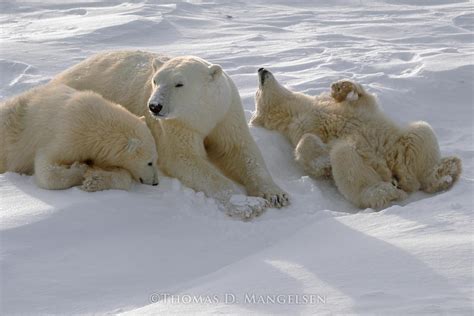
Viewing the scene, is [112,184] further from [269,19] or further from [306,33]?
[269,19]

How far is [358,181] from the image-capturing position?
4.80m

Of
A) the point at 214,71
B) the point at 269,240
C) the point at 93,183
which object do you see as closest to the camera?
the point at 269,240

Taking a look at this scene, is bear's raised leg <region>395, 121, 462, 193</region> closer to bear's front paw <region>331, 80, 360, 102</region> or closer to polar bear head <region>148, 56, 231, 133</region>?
bear's front paw <region>331, 80, 360, 102</region>

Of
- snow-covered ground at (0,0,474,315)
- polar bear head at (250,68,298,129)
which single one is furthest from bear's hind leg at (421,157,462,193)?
polar bear head at (250,68,298,129)

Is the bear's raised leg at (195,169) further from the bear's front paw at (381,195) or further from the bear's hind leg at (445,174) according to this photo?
the bear's hind leg at (445,174)

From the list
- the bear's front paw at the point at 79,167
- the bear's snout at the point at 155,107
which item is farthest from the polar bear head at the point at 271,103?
the bear's front paw at the point at 79,167

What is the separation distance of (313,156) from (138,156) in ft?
4.33

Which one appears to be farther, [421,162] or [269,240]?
[421,162]

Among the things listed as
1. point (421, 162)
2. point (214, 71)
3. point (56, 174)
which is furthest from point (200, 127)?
point (421, 162)

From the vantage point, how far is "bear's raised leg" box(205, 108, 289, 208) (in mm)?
4941

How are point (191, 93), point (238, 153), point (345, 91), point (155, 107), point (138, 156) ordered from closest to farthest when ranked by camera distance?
point (155, 107) < point (138, 156) < point (191, 93) < point (238, 153) < point (345, 91)

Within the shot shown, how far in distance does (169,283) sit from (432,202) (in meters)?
1.70

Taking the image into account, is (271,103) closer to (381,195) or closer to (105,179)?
(381,195)

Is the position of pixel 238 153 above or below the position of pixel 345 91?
below
